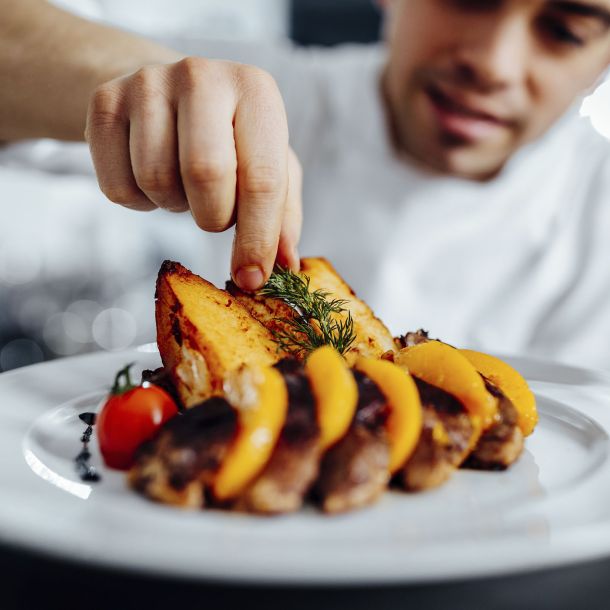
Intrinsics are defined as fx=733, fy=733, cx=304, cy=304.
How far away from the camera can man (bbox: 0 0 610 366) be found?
2.15m

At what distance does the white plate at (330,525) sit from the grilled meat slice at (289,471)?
2 cm

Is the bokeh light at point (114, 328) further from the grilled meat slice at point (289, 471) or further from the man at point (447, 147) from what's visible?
the grilled meat slice at point (289, 471)

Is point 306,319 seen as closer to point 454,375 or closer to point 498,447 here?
point 454,375

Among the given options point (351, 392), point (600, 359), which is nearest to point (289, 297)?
point (351, 392)

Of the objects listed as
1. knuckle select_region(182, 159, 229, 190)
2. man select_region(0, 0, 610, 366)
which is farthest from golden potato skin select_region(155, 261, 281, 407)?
man select_region(0, 0, 610, 366)

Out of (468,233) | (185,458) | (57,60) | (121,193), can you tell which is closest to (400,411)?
(185,458)

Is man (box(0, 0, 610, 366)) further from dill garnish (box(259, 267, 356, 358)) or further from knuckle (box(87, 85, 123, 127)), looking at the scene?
knuckle (box(87, 85, 123, 127))

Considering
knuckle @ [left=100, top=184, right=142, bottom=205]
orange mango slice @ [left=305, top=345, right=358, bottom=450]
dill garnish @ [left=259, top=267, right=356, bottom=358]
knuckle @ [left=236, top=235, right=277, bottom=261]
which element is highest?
knuckle @ [left=100, top=184, right=142, bottom=205]

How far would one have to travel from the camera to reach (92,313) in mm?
4609

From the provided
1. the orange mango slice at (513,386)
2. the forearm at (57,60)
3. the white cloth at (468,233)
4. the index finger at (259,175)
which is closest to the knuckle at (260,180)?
the index finger at (259,175)

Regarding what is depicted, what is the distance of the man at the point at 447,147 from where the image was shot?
2.15m

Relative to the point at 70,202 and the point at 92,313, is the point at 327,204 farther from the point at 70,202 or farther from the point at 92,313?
the point at 70,202

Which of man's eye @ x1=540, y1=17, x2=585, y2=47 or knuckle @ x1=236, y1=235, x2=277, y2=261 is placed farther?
man's eye @ x1=540, y1=17, x2=585, y2=47

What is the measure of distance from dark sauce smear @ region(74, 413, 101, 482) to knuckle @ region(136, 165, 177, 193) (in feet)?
1.41
